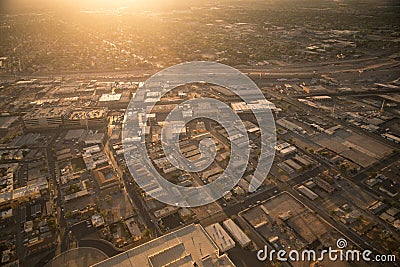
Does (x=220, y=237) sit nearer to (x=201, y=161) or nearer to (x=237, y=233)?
(x=237, y=233)

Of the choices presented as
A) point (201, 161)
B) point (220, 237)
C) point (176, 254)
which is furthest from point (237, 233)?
point (201, 161)

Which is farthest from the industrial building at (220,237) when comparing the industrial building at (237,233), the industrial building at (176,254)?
the industrial building at (176,254)

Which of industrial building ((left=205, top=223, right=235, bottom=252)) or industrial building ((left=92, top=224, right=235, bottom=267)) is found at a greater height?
industrial building ((left=92, top=224, right=235, bottom=267))

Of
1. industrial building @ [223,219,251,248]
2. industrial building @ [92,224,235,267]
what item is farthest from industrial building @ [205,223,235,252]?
industrial building @ [92,224,235,267]

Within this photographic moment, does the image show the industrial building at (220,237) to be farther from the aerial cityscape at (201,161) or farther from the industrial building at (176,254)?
the industrial building at (176,254)

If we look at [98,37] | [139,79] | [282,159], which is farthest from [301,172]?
[98,37]

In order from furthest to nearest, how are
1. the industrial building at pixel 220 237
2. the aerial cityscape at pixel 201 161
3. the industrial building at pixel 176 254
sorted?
the aerial cityscape at pixel 201 161 < the industrial building at pixel 220 237 < the industrial building at pixel 176 254

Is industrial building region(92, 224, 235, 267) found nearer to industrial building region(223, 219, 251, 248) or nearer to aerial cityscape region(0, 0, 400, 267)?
aerial cityscape region(0, 0, 400, 267)

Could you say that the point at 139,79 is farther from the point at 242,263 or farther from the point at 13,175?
the point at 242,263
